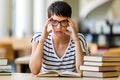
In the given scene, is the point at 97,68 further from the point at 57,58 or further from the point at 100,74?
the point at 57,58

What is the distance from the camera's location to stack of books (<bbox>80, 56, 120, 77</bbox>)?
2.59 m

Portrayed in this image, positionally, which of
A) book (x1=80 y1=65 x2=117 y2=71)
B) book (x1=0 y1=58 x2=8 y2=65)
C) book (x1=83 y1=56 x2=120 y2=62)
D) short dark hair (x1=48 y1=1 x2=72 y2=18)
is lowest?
book (x1=80 y1=65 x2=117 y2=71)

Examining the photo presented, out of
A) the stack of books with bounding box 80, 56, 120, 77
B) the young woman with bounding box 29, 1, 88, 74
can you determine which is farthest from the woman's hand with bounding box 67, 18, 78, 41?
the stack of books with bounding box 80, 56, 120, 77

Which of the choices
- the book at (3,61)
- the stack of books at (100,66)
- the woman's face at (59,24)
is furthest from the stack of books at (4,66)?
the stack of books at (100,66)

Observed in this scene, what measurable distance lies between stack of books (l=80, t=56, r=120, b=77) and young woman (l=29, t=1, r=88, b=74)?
0.12m

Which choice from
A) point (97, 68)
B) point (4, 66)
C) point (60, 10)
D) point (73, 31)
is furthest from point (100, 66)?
point (4, 66)

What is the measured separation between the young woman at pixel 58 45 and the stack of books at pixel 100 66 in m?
0.12

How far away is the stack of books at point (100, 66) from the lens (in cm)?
259

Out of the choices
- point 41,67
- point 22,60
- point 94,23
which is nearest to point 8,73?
point 41,67

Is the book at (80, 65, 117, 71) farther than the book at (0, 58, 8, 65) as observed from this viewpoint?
No

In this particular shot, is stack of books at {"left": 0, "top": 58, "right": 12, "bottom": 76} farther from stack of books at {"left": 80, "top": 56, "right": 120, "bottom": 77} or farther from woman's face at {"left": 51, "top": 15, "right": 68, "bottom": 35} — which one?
stack of books at {"left": 80, "top": 56, "right": 120, "bottom": 77}

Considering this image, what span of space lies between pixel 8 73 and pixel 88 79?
58cm

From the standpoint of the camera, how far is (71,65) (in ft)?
9.38

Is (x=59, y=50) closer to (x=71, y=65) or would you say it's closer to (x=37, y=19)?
(x=71, y=65)
